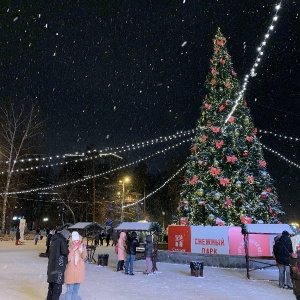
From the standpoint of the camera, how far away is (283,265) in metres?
10.9

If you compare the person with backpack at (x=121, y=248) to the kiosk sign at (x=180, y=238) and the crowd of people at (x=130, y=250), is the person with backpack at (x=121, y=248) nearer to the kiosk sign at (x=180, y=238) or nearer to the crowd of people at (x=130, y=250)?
the crowd of people at (x=130, y=250)

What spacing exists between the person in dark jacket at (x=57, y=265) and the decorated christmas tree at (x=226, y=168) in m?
13.1

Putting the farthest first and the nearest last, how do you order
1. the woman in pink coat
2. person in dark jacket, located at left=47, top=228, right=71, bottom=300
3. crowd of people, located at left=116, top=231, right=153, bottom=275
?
the woman in pink coat
crowd of people, located at left=116, top=231, right=153, bottom=275
person in dark jacket, located at left=47, top=228, right=71, bottom=300

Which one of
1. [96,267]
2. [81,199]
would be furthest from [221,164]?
[81,199]

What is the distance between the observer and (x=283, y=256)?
35.8 feet

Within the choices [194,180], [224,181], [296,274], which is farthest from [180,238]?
[296,274]

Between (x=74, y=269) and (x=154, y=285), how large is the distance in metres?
4.61

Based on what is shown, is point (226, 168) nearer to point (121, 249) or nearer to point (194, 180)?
point (194, 180)

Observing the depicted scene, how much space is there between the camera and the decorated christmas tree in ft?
64.1

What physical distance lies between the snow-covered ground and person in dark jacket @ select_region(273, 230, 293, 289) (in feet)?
1.03

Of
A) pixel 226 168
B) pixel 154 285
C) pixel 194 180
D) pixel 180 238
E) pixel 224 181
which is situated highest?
pixel 226 168

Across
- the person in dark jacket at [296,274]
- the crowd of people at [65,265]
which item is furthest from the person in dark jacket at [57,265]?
the person in dark jacket at [296,274]

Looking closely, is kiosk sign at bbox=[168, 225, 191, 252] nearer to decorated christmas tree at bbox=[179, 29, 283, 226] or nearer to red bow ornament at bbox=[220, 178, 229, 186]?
decorated christmas tree at bbox=[179, 29, 283, 226]

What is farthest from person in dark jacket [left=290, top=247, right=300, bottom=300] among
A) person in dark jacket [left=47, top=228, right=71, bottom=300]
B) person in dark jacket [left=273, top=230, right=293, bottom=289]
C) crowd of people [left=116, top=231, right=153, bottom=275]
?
crowd of people [left=116, top=231, right=153, bottom=275]
